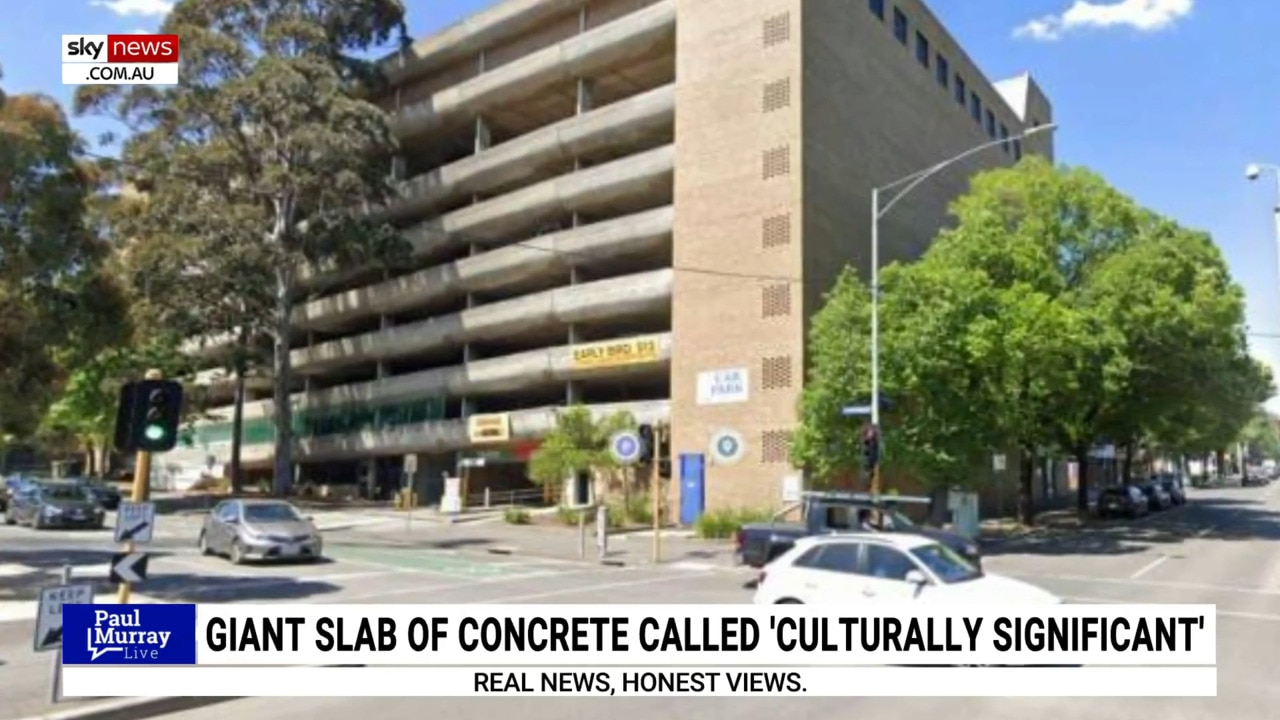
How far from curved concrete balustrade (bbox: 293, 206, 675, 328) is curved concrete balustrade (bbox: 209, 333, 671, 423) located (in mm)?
3867

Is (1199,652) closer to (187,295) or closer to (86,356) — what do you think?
(86,356)

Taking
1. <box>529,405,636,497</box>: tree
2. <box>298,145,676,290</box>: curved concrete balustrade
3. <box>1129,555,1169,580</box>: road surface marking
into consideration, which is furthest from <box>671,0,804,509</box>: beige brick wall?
<box>1129,555,1169,580</box>: road surface marking

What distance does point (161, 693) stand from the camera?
32.2 feet

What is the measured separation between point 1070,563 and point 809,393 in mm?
8629

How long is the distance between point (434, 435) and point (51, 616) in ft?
141

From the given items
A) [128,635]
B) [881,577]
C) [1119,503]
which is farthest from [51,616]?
→ [1119,503]

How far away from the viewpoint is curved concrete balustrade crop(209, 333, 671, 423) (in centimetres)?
4488

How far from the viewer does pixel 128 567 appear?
10.6m

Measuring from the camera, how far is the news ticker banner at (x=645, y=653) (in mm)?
10055

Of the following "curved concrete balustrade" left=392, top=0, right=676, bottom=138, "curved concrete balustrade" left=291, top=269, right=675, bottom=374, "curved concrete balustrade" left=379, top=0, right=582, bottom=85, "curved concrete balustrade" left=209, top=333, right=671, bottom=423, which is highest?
"curved concrete balustrade" left=379, top=0, right=582, bottom=85

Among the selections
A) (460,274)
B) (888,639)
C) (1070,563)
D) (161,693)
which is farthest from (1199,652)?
(460,274)

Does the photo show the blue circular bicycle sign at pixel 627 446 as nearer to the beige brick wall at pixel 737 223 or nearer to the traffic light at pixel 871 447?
the traffic light at pixel 871 447

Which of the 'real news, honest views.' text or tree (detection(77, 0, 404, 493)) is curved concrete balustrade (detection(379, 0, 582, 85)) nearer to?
tree (detection(77, 0, 404, 493))

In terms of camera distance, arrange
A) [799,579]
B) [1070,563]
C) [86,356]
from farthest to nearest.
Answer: [1070,563]
[86,356]
[799,579]
